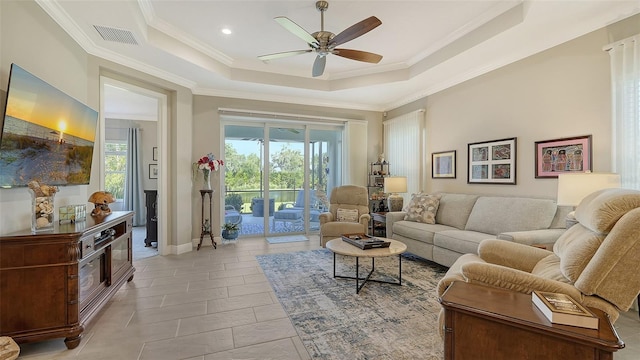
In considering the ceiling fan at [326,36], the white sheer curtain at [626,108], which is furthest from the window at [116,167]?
the white sheer curtain at [626,108]

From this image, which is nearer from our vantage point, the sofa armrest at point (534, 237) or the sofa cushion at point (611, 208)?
the sofa cushion at point (611, 208)

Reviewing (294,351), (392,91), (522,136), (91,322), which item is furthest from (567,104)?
(91,322)

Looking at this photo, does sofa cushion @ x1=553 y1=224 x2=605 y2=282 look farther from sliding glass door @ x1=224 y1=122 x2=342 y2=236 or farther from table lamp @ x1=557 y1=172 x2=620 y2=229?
sliding glass door @ x1=224 y1=122 x2=342 y2=236

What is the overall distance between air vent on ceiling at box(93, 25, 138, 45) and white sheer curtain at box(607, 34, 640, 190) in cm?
482

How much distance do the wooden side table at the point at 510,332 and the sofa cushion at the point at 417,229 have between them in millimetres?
2356

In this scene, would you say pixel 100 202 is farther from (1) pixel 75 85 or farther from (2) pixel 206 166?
(2) pixel 206 166

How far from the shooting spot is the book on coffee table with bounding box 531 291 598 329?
3.72ft

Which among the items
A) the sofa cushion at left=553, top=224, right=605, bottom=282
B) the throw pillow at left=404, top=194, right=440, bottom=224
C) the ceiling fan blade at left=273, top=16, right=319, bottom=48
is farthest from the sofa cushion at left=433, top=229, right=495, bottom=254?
the ceiling fan blade at left=273, top=16, right=319, bottom=48

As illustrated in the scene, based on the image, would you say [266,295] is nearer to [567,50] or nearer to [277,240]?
[277,240]

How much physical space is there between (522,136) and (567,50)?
100 cm

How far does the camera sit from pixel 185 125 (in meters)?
4.67

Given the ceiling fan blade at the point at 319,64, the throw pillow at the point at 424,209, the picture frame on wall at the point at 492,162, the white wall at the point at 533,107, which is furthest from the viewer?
the throw pillow at the point at 424,209

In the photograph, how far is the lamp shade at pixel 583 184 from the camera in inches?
96.4

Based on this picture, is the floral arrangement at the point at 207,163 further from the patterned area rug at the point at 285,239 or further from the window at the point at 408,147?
the window at the point at 408,147
